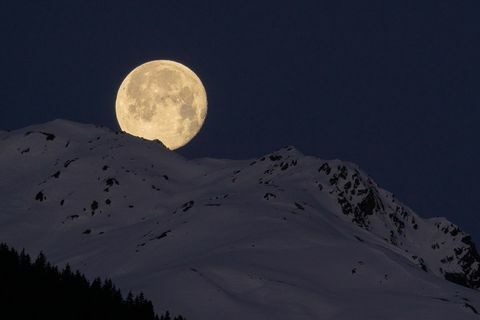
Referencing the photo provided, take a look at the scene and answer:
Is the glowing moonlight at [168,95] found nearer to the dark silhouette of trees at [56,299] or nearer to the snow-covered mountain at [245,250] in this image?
the snow-covered mountain at [245,250]

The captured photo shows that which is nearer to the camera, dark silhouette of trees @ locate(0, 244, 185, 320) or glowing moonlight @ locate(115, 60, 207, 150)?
dark silhouette of trees @ locate(0, 244, 185, 320)

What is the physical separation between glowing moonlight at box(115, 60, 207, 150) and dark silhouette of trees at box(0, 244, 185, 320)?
9514 cm

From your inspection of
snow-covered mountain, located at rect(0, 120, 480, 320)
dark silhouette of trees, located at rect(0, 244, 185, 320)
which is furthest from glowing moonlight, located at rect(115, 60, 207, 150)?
dark silhouette of trees, located at rect(0, 244, 185, 320)

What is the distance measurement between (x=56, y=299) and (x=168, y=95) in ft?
333

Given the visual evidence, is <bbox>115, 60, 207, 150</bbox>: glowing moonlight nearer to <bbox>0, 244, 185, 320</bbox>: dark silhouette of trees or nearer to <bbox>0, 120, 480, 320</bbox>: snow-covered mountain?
<bbox>0, 120, 480, 320</bbox>: snow-covered mountain

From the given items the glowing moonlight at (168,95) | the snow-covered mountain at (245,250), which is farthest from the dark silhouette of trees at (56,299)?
the glowing moonlight at (168,95)

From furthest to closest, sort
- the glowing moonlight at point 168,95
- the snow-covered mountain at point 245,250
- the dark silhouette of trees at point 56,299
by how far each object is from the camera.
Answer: the glowing moonlight at point 168,95
the snow-covered mountain at point 245,250
the dark silhouette of trees at point 56,299

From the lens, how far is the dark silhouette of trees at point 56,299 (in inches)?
3046

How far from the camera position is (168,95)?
7082 inches

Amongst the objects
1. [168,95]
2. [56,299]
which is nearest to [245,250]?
[56,299]

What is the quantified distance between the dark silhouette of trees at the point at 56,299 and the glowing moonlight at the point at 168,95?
95.1m

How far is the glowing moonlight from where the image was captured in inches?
7126

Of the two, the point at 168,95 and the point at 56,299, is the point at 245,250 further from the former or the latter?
the point at 168,95

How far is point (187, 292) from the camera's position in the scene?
326 ft
